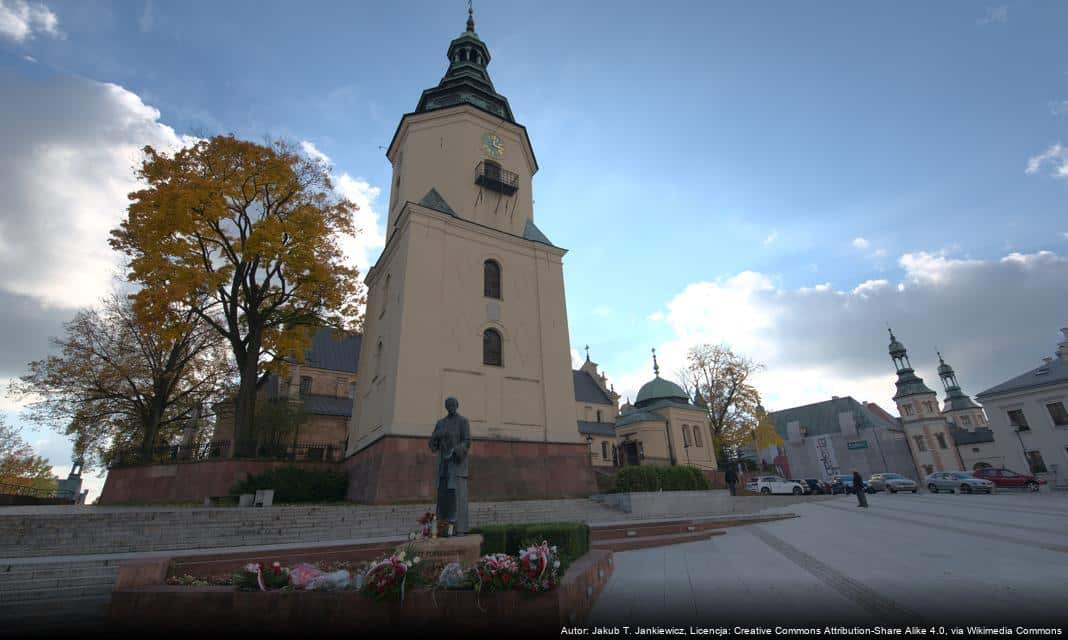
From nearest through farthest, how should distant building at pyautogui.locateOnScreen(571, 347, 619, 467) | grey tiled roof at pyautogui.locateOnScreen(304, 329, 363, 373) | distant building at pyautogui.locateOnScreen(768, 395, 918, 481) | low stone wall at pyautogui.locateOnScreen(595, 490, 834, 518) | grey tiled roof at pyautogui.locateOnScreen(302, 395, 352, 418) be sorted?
low stone wall at pyautogui.locateOnScreen(595, 490, 834, 518)
grey tiled roof at pyautogui.locateOnScreen(302, 395, 352, 418)
grey tiled roof at pyautogui.locateOnScreen(304, 329, 363, 373)
distant building at pyautogui.locateOnScreen(571, 347, 619, 467)
distant building at pyautogui.locateOnScreen(768, 395, 918, 481)

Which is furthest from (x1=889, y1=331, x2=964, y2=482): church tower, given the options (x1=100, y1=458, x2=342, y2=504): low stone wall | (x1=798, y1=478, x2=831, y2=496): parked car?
(x1=100, y1=458, x2=342, y2=504): low stone wall

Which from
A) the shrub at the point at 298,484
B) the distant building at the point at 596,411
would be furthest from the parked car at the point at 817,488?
the shrub at the point at 298,484

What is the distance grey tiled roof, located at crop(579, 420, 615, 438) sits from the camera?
42875 millimetres

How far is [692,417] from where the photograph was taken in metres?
36.9

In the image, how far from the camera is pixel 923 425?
57.0 metres

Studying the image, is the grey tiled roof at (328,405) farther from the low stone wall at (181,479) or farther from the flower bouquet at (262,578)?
the flower bouquet at (262,578)

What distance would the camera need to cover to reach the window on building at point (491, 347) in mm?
20047

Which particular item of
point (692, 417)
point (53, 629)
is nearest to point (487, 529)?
point (53, 629)

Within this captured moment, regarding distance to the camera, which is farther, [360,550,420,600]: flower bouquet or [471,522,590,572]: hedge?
[471,522,590,572]: hedge

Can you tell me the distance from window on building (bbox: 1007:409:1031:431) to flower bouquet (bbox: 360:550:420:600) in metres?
52.1

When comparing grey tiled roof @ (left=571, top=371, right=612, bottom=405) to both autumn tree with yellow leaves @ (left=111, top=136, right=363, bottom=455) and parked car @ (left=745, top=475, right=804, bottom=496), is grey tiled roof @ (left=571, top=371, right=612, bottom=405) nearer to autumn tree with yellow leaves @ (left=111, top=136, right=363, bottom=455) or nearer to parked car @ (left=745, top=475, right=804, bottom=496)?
parked car @ (left=745, top=475, right=804, bottom=496)

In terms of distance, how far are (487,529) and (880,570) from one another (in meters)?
5.80

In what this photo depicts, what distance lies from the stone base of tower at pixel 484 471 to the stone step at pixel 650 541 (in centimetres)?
706

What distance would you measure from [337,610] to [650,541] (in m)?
7.89
